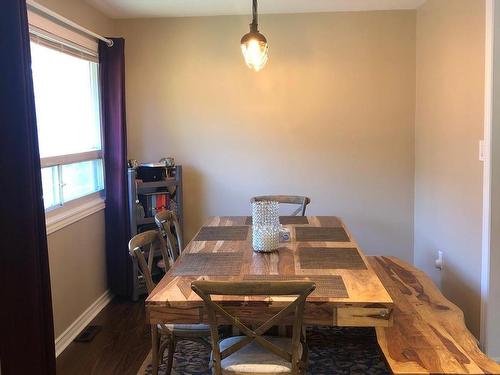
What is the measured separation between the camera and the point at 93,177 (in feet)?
12.9

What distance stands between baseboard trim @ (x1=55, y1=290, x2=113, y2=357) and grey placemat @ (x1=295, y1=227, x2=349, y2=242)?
164 centimetres

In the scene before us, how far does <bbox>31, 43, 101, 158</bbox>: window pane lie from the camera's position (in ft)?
10.1

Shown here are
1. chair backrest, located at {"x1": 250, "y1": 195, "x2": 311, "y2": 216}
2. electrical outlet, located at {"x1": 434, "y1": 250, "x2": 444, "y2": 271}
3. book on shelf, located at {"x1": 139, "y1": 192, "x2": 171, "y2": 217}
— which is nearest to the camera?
electrical outlet, located at {"x1": 434, "y1": 250, "x2": 444, "y2": 271}

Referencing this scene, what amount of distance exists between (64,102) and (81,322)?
1534mm

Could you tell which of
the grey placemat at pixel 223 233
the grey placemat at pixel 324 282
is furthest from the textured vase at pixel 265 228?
the grey placemat at pixel 324 282

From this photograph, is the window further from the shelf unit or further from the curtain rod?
the shelf unit

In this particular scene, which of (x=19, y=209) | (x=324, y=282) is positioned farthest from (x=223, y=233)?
(x=19, y=209)

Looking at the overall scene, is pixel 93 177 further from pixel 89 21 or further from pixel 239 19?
pixel 239 19

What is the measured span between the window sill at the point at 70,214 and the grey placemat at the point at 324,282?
1.52 m

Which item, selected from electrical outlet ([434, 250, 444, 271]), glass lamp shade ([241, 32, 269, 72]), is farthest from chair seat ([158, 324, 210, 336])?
electrical outlet ([434, 250, 444, 271])

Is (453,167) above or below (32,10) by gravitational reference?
below

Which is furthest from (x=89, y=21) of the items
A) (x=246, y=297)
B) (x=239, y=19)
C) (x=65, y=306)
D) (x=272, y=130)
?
(x=246, y=297)

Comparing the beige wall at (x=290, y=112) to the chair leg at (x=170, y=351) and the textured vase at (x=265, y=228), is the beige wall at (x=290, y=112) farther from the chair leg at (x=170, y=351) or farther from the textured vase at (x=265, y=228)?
the chair leg at (x=170, y=351)

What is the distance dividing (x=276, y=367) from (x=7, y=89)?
5.53 ft
